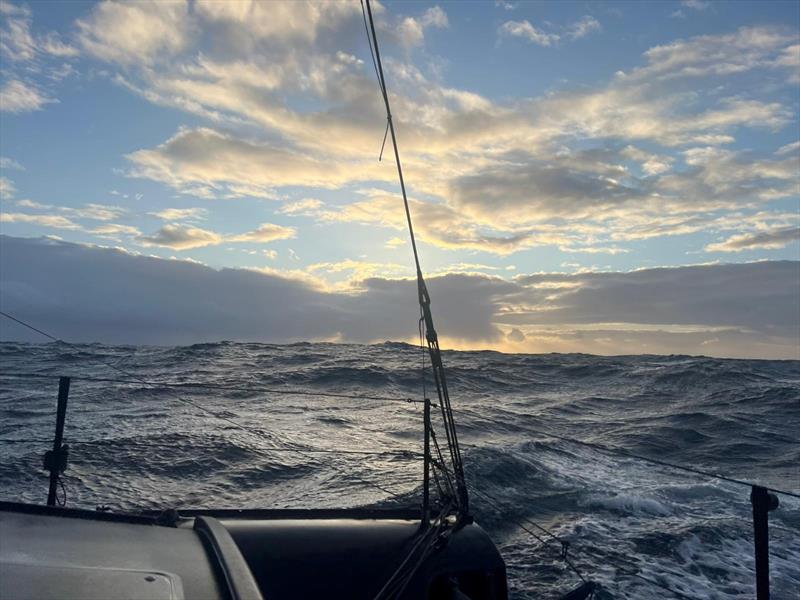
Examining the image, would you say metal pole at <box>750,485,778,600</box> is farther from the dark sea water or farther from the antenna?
the dark sea water

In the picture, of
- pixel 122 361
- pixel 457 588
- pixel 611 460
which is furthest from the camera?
pixel 122 361

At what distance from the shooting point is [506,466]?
11398 mm

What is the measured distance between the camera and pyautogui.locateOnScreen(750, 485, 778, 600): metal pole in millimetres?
3617

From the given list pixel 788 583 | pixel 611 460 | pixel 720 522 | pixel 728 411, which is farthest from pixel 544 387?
pixel 788 583

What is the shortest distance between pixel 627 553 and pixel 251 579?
6.74 metres

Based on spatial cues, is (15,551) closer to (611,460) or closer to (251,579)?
(251,579)

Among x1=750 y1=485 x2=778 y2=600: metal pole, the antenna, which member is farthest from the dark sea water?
x1=750 y1=485 x2=778 y2=600: metal pole

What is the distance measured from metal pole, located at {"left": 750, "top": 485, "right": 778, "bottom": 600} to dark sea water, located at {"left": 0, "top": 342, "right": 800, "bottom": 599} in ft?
10.4

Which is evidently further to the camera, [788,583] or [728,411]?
[728,411]

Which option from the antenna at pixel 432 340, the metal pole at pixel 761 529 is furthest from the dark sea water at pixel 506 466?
→ the metal pole at pixel 761 529

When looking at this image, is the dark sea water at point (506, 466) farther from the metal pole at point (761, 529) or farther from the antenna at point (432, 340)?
the metal pole at point (761, 529)

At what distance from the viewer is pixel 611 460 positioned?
42.3 ft

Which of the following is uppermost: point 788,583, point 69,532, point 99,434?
point 69,532

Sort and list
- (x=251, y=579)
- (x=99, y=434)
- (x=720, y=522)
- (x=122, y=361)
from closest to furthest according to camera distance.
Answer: (x=251, y=579), (x=720, y=522), (x=99, y=434), (x=122, y=361)
